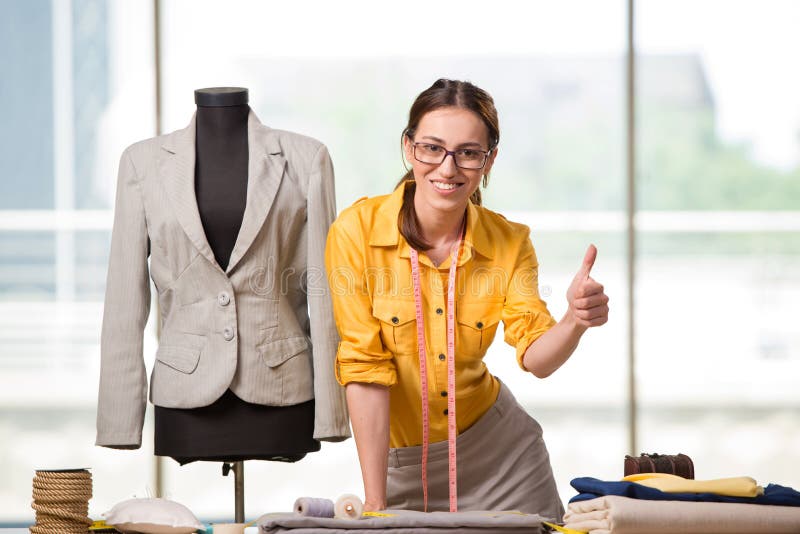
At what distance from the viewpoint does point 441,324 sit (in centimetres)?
238

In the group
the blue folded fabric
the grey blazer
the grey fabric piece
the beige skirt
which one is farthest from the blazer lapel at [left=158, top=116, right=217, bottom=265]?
the blue folded fabric

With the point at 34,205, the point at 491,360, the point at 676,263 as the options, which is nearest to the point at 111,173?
the point at 34,205

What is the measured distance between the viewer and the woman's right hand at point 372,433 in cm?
227

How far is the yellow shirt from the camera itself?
7.69 feet

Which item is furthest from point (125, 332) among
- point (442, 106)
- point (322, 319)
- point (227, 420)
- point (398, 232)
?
point (442, 106)

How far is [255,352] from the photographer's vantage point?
2.51 meters

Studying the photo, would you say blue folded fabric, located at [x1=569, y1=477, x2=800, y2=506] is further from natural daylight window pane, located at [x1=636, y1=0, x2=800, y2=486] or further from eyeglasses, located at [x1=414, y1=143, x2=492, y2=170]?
natural daylight window pane, located at [x1=636, y1=0, x2=800, y2=486]

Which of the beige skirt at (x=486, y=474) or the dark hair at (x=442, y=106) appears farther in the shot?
the beige skirt at (x=486, y=474)

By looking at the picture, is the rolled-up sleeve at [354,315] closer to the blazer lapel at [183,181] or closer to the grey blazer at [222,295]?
the grey blazer at [222,295]

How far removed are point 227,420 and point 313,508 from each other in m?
0.62

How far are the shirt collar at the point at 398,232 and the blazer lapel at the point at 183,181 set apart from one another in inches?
15.8

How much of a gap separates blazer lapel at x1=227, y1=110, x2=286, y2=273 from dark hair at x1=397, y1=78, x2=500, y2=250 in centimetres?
34

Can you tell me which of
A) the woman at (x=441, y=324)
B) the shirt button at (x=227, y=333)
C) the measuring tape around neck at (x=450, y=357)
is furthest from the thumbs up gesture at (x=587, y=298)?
the shirt button at (x=227, y=333)

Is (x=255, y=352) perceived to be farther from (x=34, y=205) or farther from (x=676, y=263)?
(x=676, y=263)
